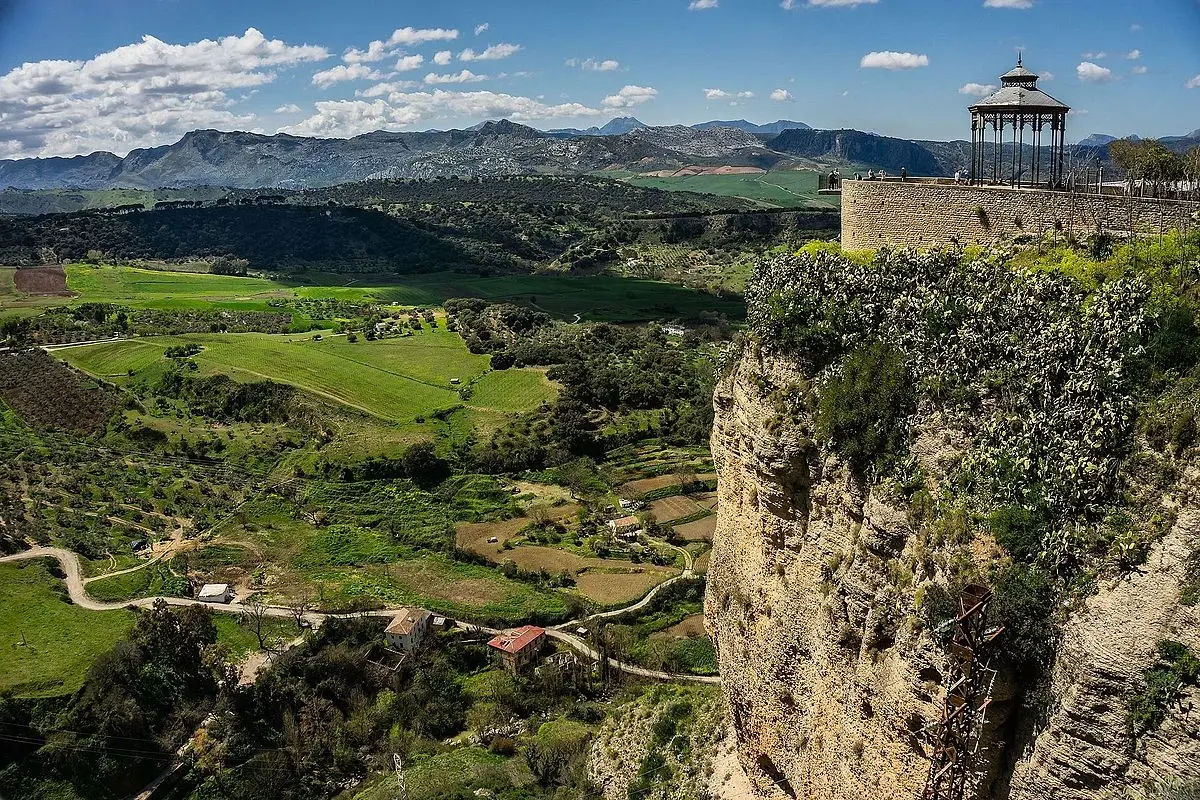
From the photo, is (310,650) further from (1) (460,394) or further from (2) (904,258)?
(1) (460,394)

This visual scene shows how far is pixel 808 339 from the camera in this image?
61.7 ft

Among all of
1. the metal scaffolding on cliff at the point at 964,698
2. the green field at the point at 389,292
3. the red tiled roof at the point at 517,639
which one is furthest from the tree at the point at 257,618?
the green field at the point at 389,292

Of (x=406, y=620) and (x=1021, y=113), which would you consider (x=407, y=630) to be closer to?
(x=406, y=620)

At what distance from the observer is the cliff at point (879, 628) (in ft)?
36.6

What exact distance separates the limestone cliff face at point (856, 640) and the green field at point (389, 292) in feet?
299

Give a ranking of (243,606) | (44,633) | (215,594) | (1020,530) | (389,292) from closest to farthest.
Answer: (1020,530) < (44,633) < (243,606) < (215,594) < (389,292)

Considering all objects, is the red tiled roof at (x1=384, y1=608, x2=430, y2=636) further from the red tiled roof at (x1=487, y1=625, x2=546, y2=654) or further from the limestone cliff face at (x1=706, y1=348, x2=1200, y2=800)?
the limestone cliff face at (x1=706, y1=348, x2=1200, y2=800)

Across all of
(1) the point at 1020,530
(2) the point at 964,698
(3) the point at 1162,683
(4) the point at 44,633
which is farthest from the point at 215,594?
(3) the point at 1162,683

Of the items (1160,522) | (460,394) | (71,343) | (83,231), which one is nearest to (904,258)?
(1160,522)

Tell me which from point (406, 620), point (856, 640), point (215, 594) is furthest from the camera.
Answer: point (215, 594)

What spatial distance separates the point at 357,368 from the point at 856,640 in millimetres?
80529

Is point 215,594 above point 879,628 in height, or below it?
below

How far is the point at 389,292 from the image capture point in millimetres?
131500

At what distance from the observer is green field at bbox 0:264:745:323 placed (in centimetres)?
11631
